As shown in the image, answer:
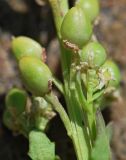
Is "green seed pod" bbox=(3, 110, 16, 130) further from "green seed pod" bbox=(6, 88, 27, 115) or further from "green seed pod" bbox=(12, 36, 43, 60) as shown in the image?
"green seed pod" bbox=(12, 36, 43, 60)

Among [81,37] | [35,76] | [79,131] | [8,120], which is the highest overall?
[81,37]

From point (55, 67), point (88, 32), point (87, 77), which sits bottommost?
point (55, 67)

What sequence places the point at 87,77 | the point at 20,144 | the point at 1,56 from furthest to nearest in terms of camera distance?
the point at 1,56 → the point at 20,144 → the point at 87,77

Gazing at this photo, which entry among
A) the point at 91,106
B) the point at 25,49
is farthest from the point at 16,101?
the point at 91,106

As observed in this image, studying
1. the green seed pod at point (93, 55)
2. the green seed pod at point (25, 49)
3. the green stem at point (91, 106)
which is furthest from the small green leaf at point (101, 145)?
the green seed pod at point (25, 49)

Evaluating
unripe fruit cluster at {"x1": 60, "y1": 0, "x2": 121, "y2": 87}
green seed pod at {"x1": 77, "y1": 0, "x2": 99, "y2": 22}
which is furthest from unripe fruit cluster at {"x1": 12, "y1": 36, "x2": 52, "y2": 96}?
green seed pod at {"x1": 77, "y1": 0, "x2": 99, "y2": 22}

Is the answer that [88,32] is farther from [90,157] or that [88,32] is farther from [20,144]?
[20,144]

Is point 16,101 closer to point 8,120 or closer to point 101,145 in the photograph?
point 8,120

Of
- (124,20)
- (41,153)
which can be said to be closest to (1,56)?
(124,20)
